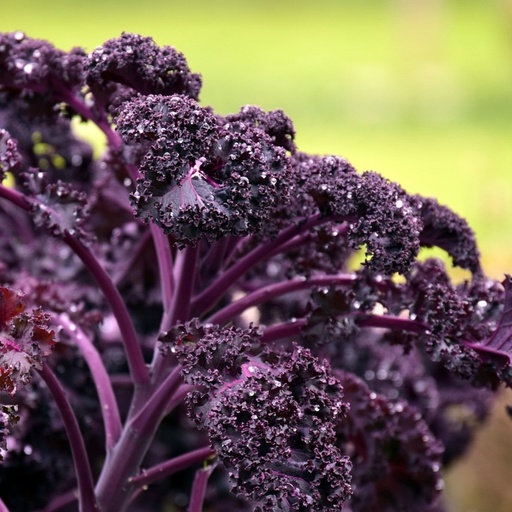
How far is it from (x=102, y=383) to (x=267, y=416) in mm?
325

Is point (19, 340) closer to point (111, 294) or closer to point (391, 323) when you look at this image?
point (111, 294)

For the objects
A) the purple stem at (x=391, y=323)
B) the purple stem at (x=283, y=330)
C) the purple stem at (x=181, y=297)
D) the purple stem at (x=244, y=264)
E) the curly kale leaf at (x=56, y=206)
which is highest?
the curly kale leaf at (x=56, y=206)

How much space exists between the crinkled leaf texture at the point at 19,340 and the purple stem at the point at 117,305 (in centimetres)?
10

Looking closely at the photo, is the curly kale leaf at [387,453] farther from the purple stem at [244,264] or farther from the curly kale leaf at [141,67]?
the curly kale leaf at [141,67]

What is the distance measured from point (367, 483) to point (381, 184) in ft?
1.76

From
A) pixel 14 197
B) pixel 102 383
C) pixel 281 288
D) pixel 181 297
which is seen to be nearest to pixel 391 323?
pixel 281 288

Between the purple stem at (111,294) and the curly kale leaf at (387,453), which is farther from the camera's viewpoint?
the curly kale leaf at (387,453)

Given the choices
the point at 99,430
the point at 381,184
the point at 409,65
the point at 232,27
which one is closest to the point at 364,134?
the point at 409,65

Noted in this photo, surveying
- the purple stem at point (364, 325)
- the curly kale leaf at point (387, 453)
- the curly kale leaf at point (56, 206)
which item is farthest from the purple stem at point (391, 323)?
the curly kale leaf at point (56, 206)

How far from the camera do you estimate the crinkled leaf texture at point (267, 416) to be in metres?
0.78

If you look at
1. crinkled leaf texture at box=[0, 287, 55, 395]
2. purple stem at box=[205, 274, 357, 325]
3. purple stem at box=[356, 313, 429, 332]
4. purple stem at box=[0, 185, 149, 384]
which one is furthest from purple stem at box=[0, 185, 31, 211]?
purple stem at box=[356, 313, 429, 332]

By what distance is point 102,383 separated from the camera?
3.50 ft

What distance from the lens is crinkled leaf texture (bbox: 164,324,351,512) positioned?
780 millimetres

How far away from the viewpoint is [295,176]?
95 cm
